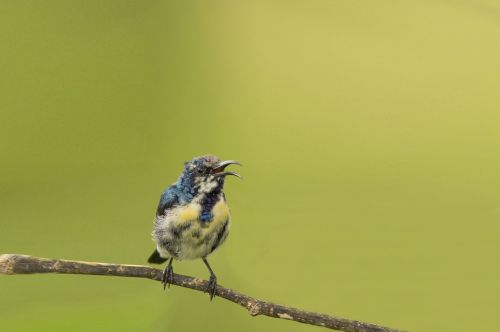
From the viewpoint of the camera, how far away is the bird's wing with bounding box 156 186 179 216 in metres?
1.52

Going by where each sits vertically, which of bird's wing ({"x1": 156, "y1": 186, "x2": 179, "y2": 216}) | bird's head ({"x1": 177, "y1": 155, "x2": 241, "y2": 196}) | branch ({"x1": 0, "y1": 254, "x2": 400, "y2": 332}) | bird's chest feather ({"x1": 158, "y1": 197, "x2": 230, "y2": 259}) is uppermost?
bird's head ({"x1": 177, "y1": 155, "x2": 241, "y2": 196})

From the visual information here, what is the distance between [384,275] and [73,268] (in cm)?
95

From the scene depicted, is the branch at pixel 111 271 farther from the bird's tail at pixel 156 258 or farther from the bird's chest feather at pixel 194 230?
the bird's tail at pixel 156 258

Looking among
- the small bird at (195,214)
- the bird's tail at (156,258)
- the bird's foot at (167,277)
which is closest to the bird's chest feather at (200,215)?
the small bird at (195,214)

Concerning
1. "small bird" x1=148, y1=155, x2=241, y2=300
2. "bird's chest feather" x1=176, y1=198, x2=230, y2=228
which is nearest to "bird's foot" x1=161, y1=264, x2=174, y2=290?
"small bird" x1=148, y1=155, x2=241, y2=300

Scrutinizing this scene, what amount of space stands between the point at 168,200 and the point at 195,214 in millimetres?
93

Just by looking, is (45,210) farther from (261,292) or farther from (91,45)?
(261,292)

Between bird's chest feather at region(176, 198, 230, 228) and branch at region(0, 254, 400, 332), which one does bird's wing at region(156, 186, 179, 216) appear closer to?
bird's chest feather at region(176, 198, 230, 228)

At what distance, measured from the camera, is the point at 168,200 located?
1.53m

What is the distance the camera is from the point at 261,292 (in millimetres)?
1874

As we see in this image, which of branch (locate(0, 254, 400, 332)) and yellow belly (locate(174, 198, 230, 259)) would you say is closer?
branch (locate(0, 254, 400, 332))

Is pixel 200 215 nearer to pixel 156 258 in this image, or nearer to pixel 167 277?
→ pixel 167 277

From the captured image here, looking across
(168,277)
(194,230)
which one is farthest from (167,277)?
(194,230)

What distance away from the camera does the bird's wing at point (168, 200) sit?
4.98 feet
